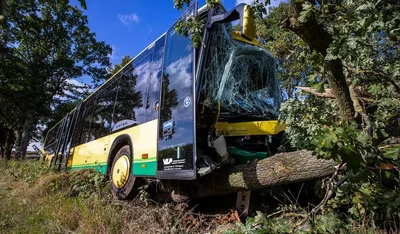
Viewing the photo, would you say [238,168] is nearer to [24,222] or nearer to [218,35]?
[218,35]

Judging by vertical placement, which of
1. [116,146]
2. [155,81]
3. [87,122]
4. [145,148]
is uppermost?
[87,122]

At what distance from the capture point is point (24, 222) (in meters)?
3.48

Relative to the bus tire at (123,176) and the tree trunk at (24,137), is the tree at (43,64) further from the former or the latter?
the bus tire at (123,176)

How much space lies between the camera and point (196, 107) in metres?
3.37

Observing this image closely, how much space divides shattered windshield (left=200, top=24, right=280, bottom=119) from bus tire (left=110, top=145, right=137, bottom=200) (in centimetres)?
184

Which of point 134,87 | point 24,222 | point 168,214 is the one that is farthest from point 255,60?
point 24,222

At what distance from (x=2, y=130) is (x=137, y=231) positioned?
30.8 metres

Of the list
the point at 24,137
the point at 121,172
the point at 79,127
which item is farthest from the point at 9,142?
the point at 121,172

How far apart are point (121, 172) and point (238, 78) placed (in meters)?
2.61

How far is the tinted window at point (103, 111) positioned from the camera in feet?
19.2

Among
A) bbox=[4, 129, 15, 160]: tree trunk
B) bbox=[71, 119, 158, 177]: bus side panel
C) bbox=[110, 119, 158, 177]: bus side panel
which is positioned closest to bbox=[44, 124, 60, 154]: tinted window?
bbox=[71, 119, 158, 177]: bus side panel

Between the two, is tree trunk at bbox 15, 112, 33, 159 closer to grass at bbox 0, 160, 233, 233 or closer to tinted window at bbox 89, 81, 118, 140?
tinted window at bbox 89, 81, 118, 140

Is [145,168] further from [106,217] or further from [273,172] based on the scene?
[273,172]

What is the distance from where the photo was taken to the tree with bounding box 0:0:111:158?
15.6m
